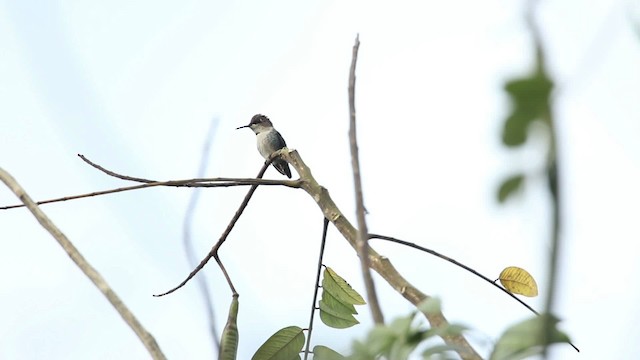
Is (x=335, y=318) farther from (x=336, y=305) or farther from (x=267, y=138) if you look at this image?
(x=267, y=138)

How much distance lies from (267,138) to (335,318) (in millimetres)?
4173

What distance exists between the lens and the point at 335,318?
4.77 feet

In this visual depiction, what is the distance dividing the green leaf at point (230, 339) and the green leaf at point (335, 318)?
29 centimetres

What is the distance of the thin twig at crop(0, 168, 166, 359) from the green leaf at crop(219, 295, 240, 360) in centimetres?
35

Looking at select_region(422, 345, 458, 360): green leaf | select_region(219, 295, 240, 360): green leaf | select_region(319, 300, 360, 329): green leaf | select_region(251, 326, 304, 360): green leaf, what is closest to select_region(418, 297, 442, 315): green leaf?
select_region(422, 345, 458, 360): green leaf

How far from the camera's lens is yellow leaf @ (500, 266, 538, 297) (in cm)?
146

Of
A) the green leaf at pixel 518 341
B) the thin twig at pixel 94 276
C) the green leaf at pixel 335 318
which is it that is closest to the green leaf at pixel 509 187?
the green leaf at pixel 518 341

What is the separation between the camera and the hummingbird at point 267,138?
5332 mm

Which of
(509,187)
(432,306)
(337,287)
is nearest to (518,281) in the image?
(337,287)

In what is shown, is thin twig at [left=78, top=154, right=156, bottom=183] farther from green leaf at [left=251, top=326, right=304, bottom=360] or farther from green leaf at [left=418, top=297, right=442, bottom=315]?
green leaf at [left=418, top=297, right=442, bottom=315]

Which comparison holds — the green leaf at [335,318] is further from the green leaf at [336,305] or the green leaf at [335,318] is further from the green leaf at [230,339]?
the green leaf at [230,339]

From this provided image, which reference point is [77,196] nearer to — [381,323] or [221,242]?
[221,242]

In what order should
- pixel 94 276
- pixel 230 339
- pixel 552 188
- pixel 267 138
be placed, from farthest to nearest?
pixel 267 138 → pixel 230 339 → pixel 94 276 → pixel 552 188

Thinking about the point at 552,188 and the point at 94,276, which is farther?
the point at 94,276
